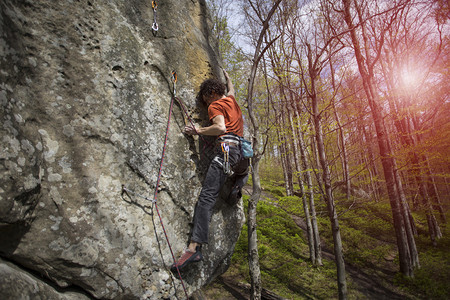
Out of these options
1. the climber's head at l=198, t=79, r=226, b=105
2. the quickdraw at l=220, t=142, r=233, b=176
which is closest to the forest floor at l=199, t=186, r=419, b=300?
the quickdraw at l=220, t=142, r=233, b=176

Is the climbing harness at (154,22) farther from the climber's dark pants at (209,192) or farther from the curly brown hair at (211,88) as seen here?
the climber's dark pants at (209,192)

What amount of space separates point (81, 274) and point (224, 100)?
2606 mm

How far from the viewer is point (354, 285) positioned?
24.4 feet

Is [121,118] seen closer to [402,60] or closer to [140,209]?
[140,209]

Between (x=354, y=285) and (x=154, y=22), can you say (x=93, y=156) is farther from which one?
(x=354, y=285)

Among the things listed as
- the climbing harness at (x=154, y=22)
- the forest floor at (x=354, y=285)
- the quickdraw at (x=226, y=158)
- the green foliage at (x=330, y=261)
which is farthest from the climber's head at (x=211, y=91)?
the green foliage at (x=330, y=261)

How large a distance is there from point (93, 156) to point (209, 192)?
143 cm

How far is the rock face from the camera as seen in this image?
1.87m

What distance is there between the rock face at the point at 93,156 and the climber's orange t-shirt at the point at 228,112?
0.38 meters

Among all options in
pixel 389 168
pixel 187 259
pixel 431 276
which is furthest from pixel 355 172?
pixel 187 259

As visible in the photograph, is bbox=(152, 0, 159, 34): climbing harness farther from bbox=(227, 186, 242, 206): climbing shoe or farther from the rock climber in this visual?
bbox=(227, 186, 242, 206): climbing shoe

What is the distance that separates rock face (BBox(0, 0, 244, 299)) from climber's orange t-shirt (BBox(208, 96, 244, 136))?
1.23 ft

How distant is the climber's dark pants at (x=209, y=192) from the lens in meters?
2.80

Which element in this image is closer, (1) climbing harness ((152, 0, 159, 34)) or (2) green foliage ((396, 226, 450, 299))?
(1) climbing harness ((152, 0, 159, 34))
